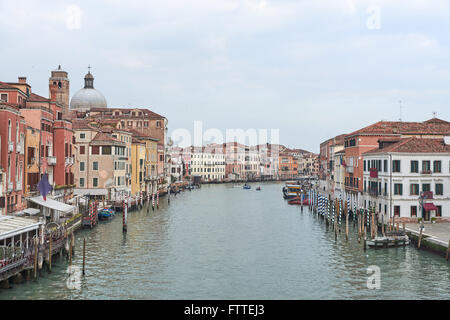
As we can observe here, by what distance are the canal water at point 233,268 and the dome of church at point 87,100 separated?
64856mm

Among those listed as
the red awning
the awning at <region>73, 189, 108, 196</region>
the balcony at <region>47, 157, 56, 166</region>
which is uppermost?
the balcony at <region>47, 157, 56, 166</region>

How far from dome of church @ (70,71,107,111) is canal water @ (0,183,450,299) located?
213 feet

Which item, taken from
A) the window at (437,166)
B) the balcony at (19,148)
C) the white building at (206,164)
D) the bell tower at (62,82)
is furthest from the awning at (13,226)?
the white building at (206,164)

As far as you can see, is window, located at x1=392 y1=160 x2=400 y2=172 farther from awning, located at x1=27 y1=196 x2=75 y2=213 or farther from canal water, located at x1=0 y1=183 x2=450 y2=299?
awning, located at x1=27 y1=196 x2=75 y2=213

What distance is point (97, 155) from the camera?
178 ft

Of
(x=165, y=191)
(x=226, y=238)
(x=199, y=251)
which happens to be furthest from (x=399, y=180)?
(x=165, y=191)

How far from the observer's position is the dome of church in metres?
102

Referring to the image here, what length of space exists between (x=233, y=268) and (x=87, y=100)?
8216 centimetres

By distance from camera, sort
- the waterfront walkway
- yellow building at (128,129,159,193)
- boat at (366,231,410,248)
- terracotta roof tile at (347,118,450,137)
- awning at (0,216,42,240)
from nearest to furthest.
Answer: awning at (0,216,42,240), the waterfront walkway, boat at (366,231,410,248), terracotta roof tile at (347,118,450,137), yellow building at (128,129,159,193)

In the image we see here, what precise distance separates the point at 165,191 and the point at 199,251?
56.3 m

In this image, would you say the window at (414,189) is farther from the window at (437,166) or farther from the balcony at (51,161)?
the balcony at (51,161)

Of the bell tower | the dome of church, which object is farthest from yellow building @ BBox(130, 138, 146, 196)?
→ the dome of church

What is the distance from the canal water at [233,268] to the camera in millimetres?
22047
